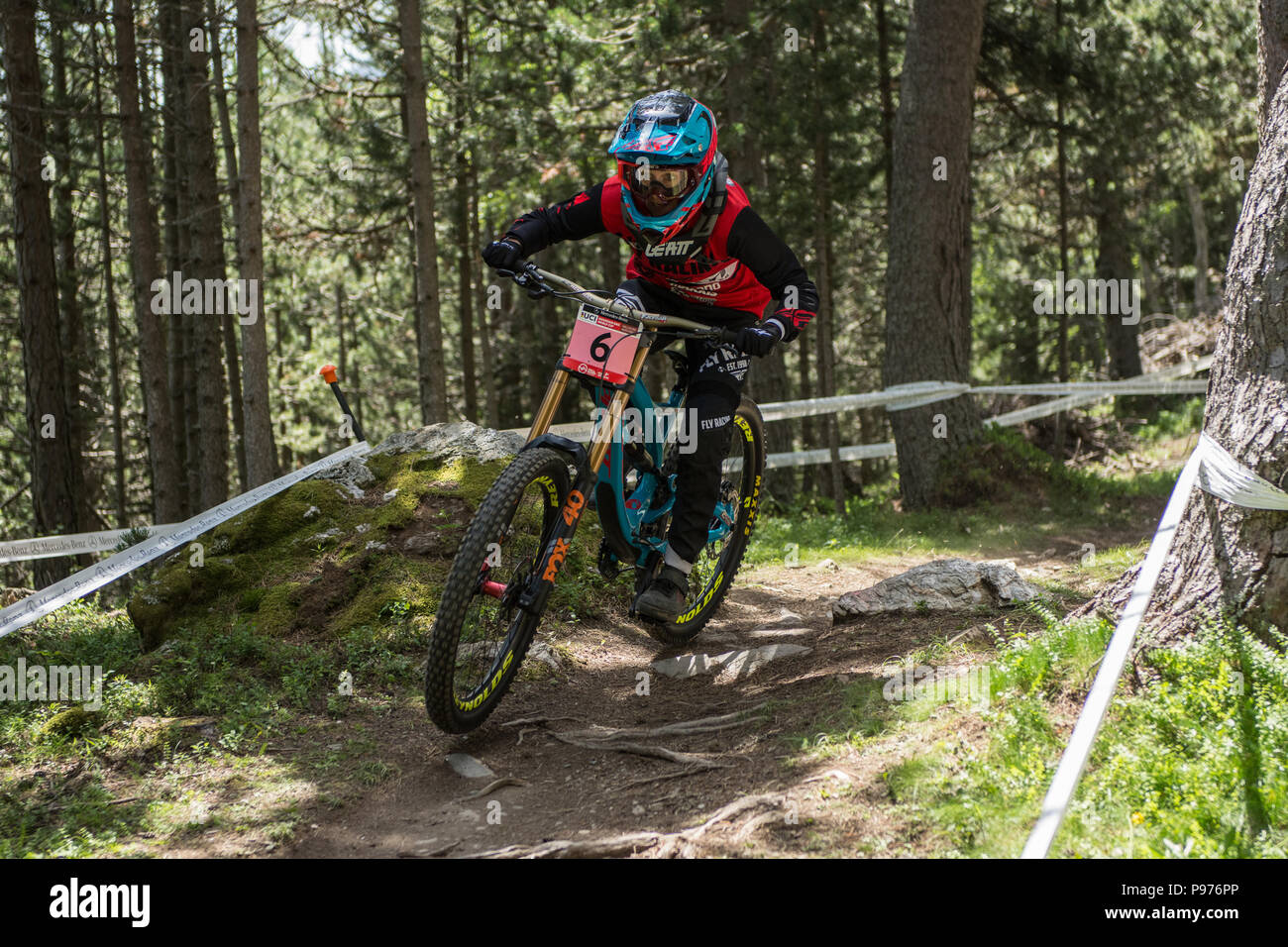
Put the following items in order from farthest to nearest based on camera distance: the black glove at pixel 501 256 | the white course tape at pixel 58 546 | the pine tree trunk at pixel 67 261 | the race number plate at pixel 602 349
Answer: the pine tree trunk at pixel 67 261 → the white course tape at pixel 58 546 → the black glove at pixel 501 256 → the race number plate at pixel 602 349

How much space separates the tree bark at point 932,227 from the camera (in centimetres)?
1073

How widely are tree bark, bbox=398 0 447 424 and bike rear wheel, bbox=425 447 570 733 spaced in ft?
23.2

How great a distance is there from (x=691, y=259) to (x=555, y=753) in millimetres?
2640

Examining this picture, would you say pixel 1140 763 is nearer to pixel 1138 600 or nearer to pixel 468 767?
pixel 1138 600

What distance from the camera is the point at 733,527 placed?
6.70 m

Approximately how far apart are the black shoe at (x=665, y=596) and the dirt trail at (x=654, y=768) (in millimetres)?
468

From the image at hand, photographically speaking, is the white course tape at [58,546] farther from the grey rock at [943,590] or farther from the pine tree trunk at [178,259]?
the pine tree trunk at [178,259]

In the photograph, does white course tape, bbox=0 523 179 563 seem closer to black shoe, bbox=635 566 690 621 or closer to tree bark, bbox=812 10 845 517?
black shoe, bbox=635 566 690 621

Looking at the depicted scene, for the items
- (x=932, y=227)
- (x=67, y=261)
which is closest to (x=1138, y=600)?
(x=932, y=227)

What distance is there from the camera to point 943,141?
10758 mm

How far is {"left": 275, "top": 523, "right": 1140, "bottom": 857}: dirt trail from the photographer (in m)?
3.62

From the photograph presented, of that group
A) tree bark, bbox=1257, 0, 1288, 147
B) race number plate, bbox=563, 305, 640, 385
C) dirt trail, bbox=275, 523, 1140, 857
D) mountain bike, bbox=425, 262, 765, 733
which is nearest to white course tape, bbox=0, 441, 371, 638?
dirt trail, bbox=275, 523, 1140, 857

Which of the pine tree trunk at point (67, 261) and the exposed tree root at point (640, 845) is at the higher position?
the pine tree trunk at point (67, 261)

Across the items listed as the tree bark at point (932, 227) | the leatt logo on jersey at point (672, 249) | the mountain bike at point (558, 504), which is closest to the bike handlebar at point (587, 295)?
the mountain bike at point (558, 504)
